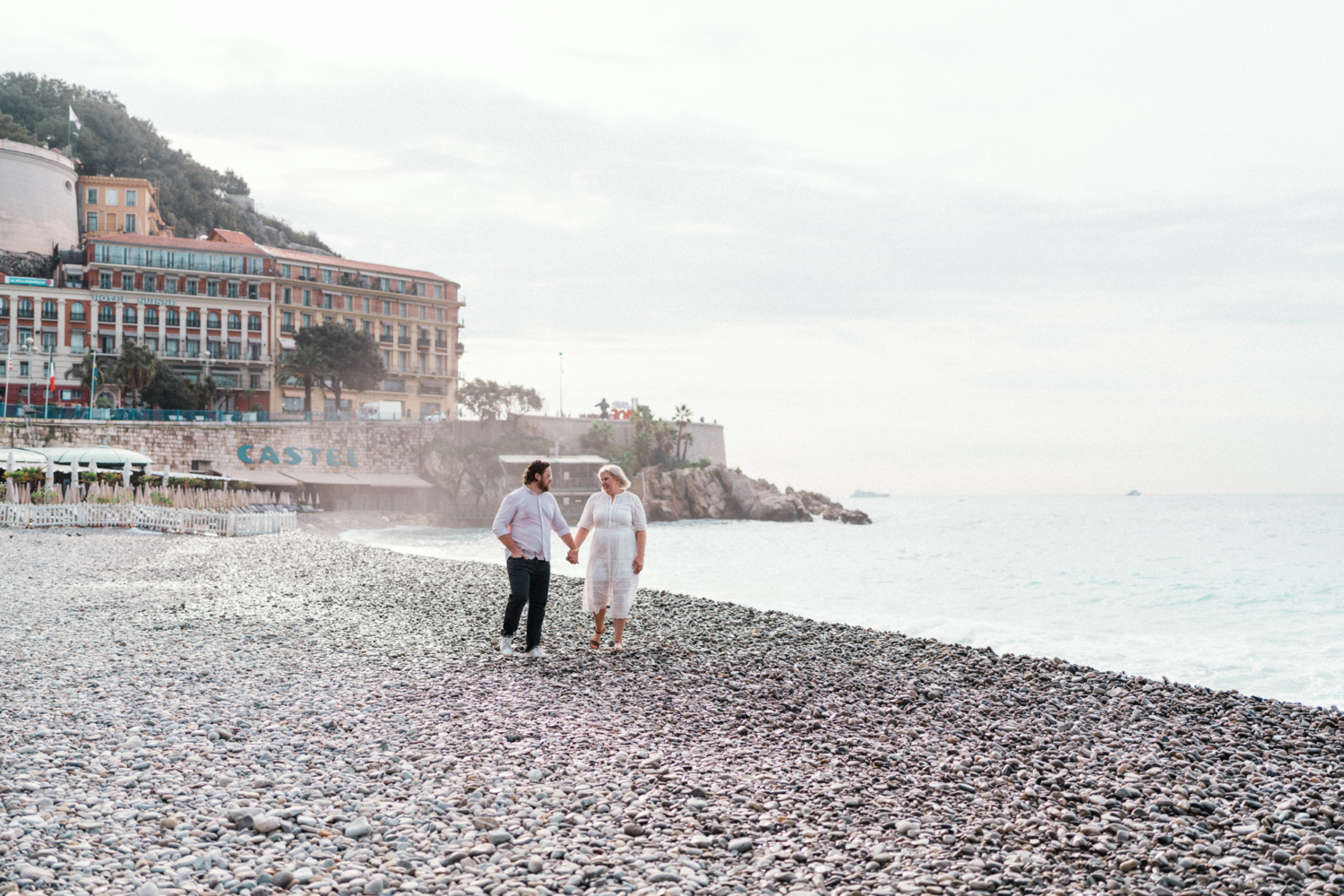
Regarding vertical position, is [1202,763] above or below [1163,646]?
above

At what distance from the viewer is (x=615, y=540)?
8.38m

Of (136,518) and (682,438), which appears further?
(682,438)

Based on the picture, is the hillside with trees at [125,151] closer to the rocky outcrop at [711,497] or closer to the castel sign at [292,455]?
the castel sign at [292,455]

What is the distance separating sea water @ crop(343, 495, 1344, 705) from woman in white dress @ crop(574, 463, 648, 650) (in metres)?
6.84

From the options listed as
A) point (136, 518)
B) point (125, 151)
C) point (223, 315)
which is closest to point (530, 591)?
point (136, 518)

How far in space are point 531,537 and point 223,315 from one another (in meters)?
63.3

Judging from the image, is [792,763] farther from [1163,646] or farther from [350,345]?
[350,345]

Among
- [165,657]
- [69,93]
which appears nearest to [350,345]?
[69,93]

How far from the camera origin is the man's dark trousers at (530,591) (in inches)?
327

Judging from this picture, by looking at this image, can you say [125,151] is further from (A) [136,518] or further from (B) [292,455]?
(A) [136,518]

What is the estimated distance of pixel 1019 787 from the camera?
→ 5.19m

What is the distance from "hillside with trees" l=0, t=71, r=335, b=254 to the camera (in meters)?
79.1

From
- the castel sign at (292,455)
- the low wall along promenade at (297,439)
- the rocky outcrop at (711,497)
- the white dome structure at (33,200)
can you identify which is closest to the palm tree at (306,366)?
the low wall along promenade at (297,439)

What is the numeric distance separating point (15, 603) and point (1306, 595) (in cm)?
2909
